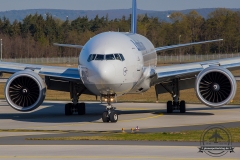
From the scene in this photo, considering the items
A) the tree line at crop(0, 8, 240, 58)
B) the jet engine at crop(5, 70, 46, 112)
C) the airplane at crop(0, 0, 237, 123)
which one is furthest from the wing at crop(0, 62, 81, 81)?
the tree line at crop(0, 8, 240, 58)

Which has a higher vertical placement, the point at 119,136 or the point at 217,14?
the point at 217,14

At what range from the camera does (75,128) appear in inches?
976

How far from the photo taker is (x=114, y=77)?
83.3ft

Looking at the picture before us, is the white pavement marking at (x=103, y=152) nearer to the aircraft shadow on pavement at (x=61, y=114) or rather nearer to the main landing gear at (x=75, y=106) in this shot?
the aircraft shadow on pavement at (x=61, y=114)

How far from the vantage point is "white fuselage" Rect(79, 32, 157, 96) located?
25297mm

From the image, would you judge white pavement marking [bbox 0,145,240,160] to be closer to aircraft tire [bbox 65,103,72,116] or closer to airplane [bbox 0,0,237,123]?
airplane [bbox 0,0,237,123]

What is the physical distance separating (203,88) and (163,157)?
12.2 m

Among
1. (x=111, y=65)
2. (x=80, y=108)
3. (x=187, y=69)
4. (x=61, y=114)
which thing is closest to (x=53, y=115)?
(x=61, y=114)

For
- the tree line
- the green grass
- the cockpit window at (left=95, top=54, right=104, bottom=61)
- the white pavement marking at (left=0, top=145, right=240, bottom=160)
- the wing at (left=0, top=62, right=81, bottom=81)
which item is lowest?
the white pavement marking at (left=0, top=145, right=240, bottom=160)

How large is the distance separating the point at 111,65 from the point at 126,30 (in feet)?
312

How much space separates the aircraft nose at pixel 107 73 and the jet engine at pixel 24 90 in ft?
12.3

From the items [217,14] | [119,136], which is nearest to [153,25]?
[217,14]

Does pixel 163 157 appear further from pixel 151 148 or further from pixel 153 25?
pixel 153 25

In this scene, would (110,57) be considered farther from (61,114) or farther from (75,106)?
(61,114)
